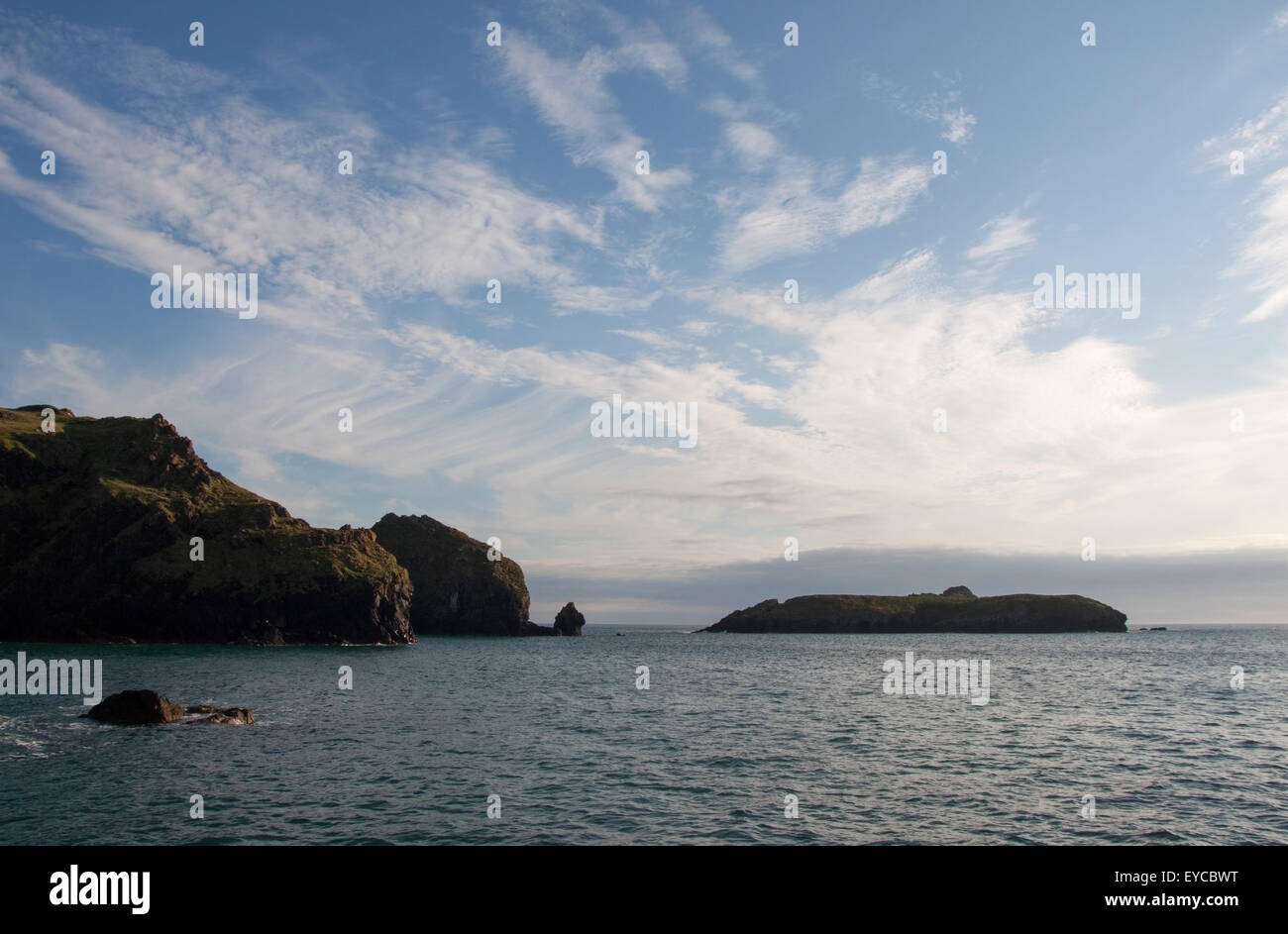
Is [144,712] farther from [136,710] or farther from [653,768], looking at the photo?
[653,768]

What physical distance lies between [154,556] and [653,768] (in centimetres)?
14144

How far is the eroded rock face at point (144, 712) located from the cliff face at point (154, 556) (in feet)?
342

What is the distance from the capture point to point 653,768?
37.8 meters

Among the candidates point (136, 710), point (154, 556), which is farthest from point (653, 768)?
point (154, 556)

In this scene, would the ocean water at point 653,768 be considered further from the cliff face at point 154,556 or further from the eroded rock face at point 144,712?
the cliff face at point 154,556

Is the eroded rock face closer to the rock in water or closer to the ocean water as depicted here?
the rock in water

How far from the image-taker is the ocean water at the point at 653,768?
27.4 meters

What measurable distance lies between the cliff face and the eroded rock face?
104270 mm

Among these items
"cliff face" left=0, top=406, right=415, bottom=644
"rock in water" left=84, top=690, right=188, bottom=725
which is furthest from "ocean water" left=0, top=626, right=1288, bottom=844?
"cliff face" left=0, top=406, right=415, bottom=644
